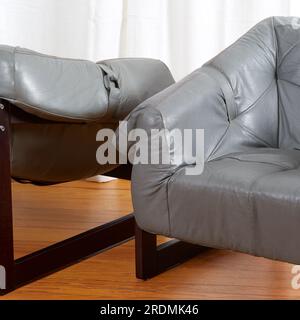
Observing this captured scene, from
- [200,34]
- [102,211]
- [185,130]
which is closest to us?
[185,130]

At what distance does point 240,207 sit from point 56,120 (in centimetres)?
60

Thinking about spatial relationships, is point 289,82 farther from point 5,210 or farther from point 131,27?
point 131,27

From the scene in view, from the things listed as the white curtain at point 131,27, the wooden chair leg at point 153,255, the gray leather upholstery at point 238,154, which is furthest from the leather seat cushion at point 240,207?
the white curtain at point 131,27

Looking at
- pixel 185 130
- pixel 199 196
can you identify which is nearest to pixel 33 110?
pixel 185 130

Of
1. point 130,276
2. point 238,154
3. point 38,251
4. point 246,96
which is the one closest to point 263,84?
point 246,96

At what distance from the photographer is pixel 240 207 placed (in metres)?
1.31

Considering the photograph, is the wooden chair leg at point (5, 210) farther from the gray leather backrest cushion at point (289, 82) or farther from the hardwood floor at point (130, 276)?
the gray leather backrest cushion at point (289, 82)

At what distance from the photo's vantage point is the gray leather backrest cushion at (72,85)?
153 cm

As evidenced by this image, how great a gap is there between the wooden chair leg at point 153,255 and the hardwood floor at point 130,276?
2 cm

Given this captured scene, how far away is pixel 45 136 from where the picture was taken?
1768 mm

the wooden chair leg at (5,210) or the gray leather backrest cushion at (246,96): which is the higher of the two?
the gray leather backrest cushion at (246,96)
